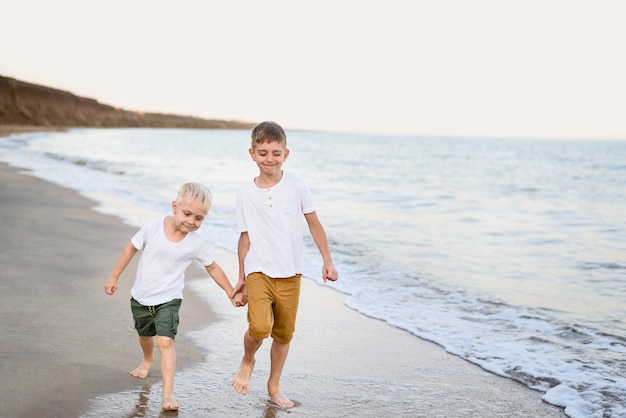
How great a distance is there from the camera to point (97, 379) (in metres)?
3.76

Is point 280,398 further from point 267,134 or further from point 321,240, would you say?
point 267,134

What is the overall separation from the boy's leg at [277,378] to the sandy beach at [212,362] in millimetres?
64

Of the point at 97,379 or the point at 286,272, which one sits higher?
the point at 286,272

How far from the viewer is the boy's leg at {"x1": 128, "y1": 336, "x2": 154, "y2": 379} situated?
387cm

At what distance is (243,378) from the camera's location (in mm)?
3752

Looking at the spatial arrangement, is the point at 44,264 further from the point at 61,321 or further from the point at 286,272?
the point at 286,272

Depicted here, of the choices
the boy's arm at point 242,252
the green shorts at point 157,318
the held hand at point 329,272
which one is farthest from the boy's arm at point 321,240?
the green shorts at point 157,318

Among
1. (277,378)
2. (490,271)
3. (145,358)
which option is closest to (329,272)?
(277,378)

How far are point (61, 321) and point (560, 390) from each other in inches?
131

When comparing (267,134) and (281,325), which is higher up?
(267,134)

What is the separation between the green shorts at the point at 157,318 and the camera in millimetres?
3660

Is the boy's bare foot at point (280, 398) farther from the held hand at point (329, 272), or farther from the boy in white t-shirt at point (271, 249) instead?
the held hand at point (329, 272)

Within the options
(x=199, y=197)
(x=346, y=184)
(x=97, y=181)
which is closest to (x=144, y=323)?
(x=199, y=197)

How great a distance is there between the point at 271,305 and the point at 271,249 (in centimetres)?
33
